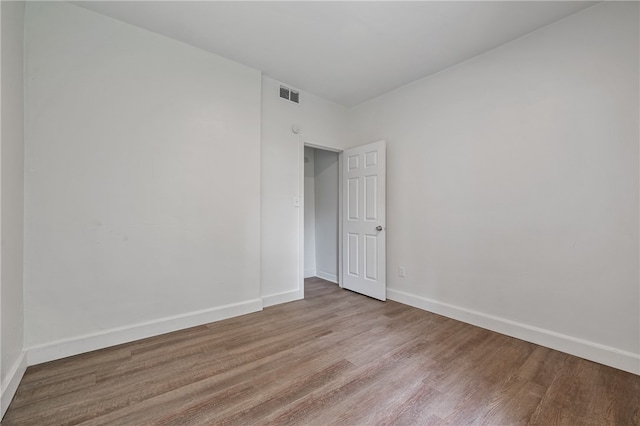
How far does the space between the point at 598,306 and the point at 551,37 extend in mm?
2246

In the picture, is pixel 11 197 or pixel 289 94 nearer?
pixel 11 197

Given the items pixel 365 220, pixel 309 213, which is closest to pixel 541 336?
pixel 365 220

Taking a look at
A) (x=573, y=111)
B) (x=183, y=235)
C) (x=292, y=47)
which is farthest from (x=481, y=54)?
(x=183, y=235)

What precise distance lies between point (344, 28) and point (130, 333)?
3265mm

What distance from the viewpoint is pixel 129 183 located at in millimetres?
2305

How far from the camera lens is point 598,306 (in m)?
2.04

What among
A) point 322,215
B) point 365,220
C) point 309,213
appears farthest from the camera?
point 309,213

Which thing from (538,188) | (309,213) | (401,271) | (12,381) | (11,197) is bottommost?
(12,381)

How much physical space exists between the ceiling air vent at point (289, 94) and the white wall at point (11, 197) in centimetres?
222

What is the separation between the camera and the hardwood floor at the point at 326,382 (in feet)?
4.80

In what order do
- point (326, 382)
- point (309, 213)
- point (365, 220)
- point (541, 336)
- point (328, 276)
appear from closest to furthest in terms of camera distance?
point (326, 382) < point (541, 336) < point (365, 220) < point (328, 276) < point (309, 213)

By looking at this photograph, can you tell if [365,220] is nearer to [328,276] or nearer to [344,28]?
[328,276]

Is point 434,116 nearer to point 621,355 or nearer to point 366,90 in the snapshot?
point 366,90

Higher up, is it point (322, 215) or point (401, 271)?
point (322, 215)
